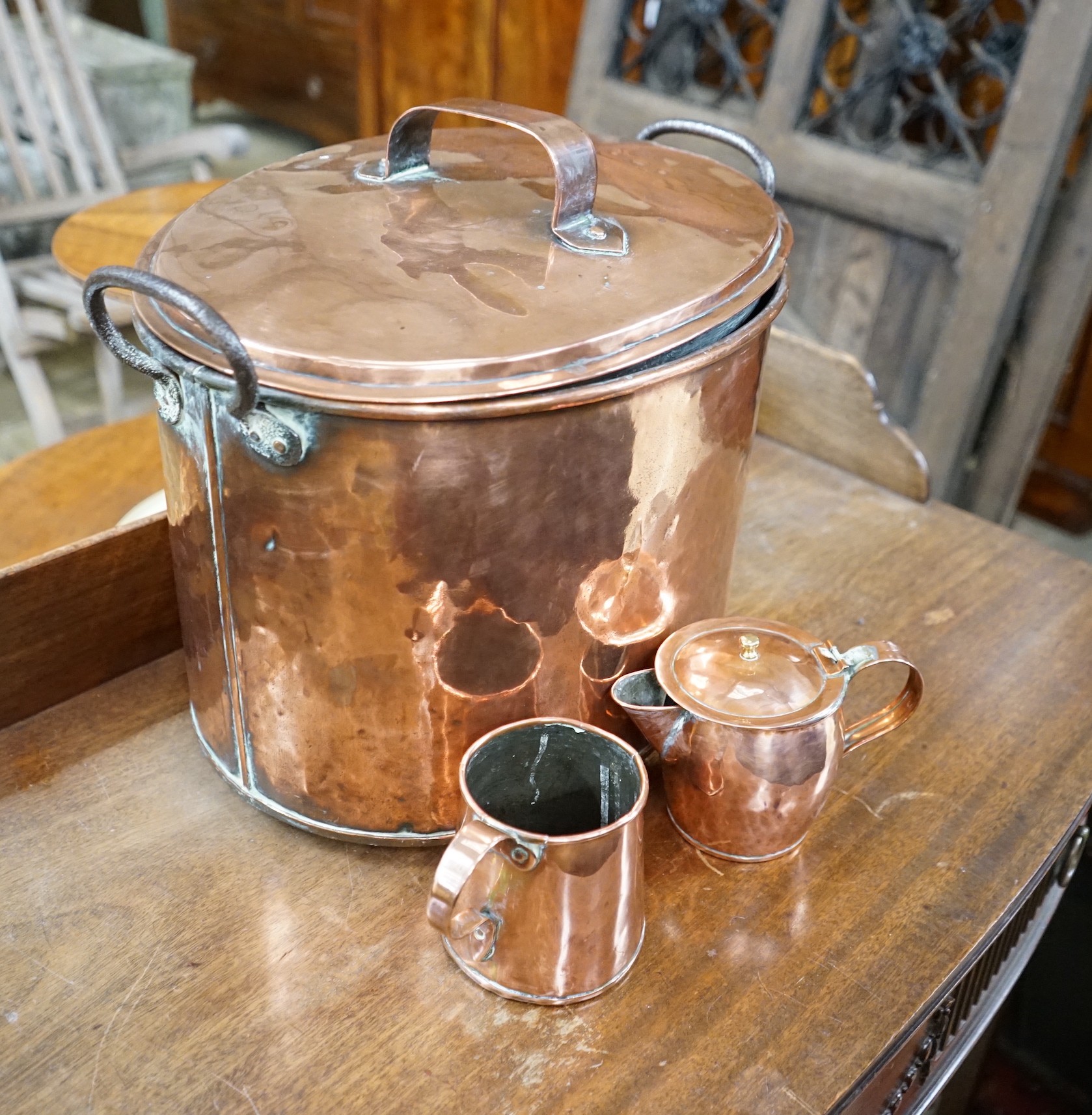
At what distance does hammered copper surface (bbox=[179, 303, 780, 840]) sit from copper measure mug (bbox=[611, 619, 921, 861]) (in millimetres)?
40

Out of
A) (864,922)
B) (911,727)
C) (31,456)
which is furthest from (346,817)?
(31,456)

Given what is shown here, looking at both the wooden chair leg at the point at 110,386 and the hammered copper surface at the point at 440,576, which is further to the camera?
the wooden chair leg at the point at 110,386

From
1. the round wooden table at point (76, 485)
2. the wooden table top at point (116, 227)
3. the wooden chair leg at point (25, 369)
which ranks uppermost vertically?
the round wooden table at point (76, 485)

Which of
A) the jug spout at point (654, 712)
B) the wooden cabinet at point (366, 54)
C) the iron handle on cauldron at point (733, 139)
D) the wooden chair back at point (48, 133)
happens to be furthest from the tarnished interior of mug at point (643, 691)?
the wooden cabinet at point (366, 54)

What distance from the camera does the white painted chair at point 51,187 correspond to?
244 centimetres

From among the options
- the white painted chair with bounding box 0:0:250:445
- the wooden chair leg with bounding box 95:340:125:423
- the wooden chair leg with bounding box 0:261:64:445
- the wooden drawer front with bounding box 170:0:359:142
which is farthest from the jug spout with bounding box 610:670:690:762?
the wooden drawer front with bounding box 170:0:359:142

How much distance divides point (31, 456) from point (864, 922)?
118 cm

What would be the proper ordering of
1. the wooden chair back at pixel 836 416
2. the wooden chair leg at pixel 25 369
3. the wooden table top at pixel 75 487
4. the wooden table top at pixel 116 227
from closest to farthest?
the wooden chair back at pixel 836 416, the wooden table top at pixel 75 487, the wooden table top at pixel 116 227, the wooden chair leg at pixel 25 369

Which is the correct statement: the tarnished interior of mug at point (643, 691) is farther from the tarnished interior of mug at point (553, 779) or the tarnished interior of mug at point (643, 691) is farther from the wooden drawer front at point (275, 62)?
the wooden drawer front at point (275, 62)

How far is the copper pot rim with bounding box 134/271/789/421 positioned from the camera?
1.90 ft

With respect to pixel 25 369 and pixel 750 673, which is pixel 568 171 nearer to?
pixel 750 673

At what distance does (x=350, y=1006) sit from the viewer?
665 mm

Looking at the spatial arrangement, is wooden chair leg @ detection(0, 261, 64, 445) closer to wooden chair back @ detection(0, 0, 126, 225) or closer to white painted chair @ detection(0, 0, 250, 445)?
white painted chair @ detection(0, 0, 250, 445)

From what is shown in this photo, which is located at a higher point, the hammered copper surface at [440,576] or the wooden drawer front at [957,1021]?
the hammered copper surface at [440,576]
